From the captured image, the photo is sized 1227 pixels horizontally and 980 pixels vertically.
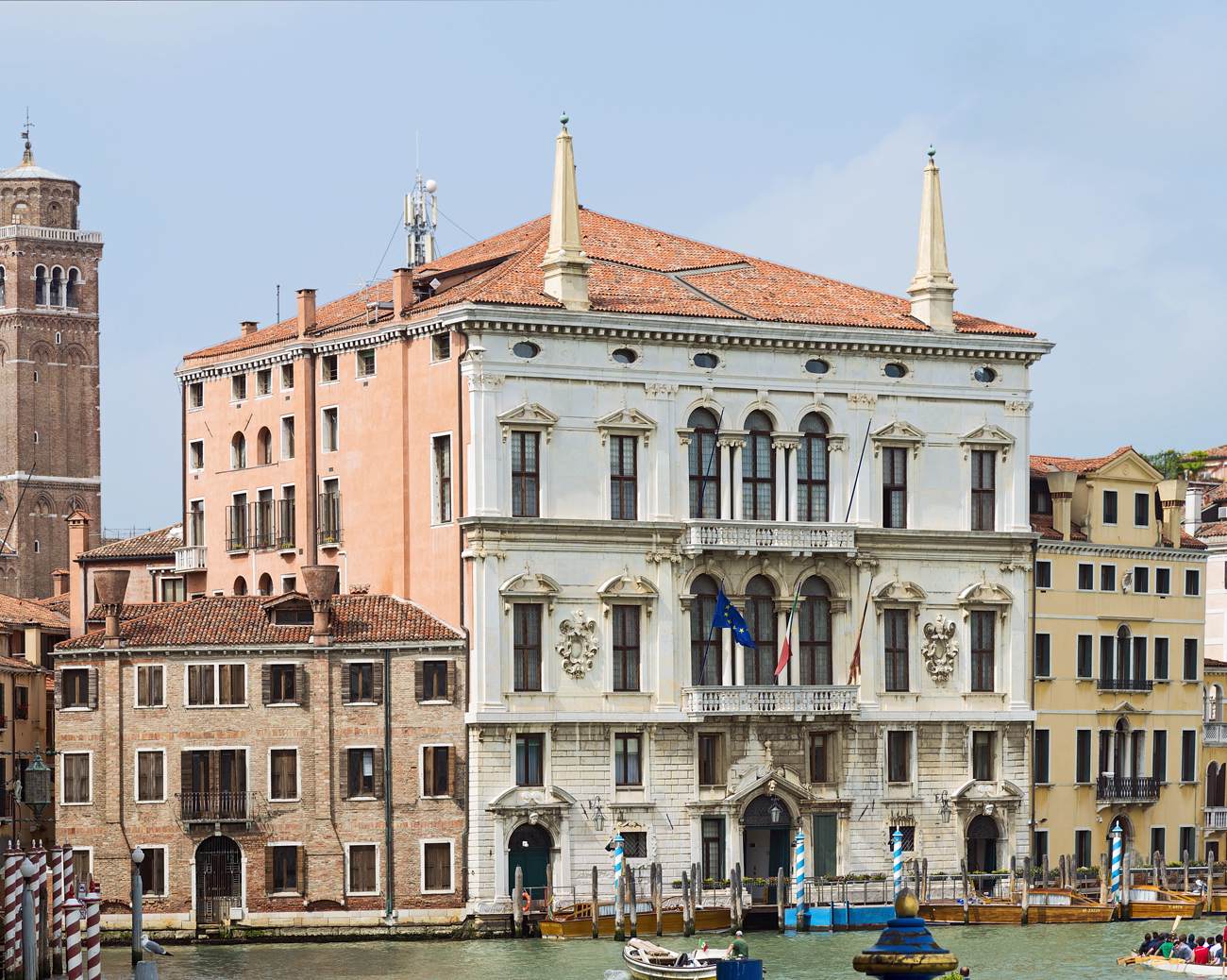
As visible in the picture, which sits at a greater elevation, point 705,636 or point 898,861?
point 705,636

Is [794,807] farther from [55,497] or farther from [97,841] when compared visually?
[55,497]

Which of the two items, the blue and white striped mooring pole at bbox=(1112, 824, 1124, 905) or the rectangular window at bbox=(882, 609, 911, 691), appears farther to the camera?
the rectangular window at bbox=(882, 609, 911, 691)

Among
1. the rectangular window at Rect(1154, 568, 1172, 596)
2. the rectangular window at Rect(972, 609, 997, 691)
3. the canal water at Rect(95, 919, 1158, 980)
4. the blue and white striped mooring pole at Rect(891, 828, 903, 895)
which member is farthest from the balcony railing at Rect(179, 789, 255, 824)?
the rectangular window at Rect(1154, 568, 1172, 596)

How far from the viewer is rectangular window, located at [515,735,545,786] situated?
66.4 meters

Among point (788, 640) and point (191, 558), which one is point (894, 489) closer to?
point (788, 640)

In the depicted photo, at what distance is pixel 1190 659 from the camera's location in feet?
254

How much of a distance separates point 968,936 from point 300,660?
15372 millimetres

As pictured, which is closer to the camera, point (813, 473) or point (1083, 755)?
point (813, 473)

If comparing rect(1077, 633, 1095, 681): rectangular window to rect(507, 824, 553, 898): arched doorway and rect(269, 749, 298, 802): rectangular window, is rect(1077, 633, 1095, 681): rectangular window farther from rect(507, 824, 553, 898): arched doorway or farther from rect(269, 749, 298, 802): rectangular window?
rect(269, 749, 298, 802): rectangular window

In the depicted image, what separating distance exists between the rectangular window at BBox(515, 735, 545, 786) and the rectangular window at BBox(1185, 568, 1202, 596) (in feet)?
64.7

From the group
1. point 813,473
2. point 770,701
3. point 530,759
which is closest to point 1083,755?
point 770,701

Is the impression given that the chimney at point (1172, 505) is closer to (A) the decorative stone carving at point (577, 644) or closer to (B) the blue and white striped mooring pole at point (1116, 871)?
(B) the blue and white striped mooring pole at point (1116, 871)

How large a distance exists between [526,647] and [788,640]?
629 centimetres

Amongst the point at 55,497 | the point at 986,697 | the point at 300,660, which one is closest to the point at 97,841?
the point at 300,660
